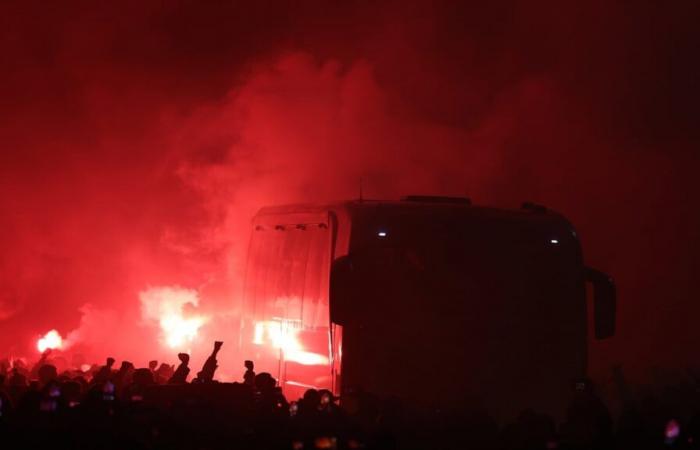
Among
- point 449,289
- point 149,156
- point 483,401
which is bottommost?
point 483,401

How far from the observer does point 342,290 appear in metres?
13.8

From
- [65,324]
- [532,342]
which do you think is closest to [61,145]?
[65,324]

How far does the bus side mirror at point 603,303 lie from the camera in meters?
15.0

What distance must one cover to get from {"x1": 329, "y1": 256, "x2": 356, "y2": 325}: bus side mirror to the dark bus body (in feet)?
0.04

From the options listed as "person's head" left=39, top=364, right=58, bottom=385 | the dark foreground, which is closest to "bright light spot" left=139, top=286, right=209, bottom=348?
"person's head" left=39, top=364, right=58, bottom=385

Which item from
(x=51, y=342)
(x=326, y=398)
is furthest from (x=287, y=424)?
(x=51, y=342)

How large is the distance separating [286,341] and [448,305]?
2.44 meters

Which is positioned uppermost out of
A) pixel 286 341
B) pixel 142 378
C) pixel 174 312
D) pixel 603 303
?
pixel 174 312

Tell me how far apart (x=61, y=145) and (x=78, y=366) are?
8.11 meters

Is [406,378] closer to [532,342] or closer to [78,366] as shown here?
[532,342]

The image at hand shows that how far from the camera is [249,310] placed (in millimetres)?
17828

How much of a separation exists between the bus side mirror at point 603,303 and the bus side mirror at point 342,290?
2.84 metres

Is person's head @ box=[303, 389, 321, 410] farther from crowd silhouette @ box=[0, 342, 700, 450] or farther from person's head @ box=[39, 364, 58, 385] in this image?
person's head @ box=[39, 364, 58, 385]

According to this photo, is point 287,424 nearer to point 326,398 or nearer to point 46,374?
point 326,398
